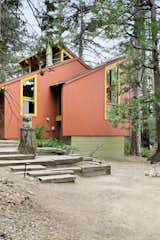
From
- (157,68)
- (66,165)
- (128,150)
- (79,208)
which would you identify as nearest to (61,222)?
(79,208)

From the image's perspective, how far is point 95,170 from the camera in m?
8.83

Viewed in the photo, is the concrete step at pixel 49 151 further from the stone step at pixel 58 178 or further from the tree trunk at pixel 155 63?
the tree trunk at pixel 155 63

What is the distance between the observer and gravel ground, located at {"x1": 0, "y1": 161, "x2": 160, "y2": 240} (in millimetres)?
Answer: 3646

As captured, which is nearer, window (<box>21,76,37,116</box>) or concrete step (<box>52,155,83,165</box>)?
concrete step (<box>52,155,83,165</box>)

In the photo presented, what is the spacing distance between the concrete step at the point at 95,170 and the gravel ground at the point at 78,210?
1015 mm

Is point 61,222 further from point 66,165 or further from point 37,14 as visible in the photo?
point 66,165

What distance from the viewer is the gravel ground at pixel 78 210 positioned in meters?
3.65

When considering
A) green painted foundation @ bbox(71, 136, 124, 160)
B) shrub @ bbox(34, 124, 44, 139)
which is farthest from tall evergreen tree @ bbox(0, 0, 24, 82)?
green painted foundation @ bbox(71, 136, 124, 160)

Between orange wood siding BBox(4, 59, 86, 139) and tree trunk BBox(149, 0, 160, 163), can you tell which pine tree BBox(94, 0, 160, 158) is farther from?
orange wood siding BBox(4, 59, 86, 139)

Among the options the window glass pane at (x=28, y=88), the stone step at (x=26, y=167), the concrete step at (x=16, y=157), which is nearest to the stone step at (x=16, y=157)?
the concrete step at (x=16, y=157)

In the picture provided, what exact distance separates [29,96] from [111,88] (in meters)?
4.79

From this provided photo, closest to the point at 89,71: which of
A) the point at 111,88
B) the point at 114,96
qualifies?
the point at 111,88

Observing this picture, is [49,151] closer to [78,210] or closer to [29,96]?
[29,96]

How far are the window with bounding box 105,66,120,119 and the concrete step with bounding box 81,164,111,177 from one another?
25.2 feet
